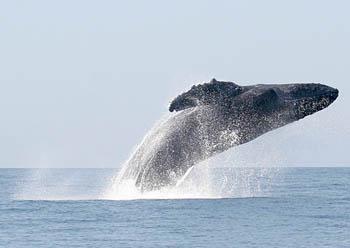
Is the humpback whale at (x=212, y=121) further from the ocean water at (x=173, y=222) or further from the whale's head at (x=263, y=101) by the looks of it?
the ocean water at (x=173, y=222)

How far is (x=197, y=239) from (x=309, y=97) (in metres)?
6.06

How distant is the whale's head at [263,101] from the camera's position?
22.3 m

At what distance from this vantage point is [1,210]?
2552cm

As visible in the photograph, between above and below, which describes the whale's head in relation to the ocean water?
above

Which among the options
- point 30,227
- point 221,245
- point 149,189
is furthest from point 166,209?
point 221,245

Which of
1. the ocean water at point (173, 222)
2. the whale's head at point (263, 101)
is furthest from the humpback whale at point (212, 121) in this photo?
the ocean water at point (173, 222)

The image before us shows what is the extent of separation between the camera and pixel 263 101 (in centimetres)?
2245

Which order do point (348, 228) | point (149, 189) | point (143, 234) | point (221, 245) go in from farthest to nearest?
point (149, 189)
point (348, 228)
point (143, 234)
point (221, 245)

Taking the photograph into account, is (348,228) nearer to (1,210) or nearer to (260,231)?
(260,231)

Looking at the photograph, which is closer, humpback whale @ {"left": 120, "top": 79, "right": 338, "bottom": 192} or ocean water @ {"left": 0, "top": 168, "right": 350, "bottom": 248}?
ocean water @ {"left": 0, "top": 168, "right": 350, "bottom": 248}

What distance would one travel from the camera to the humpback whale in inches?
883

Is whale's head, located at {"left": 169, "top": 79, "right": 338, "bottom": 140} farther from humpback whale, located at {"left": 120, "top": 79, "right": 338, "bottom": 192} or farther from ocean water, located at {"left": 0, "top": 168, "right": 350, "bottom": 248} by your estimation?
ocean water, located at {"left": 0, "top": 168, "right": 350, "bottom": 248}

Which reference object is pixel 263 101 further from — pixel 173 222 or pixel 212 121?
pixel 173 222

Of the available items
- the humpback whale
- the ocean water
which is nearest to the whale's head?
the humpback whale
